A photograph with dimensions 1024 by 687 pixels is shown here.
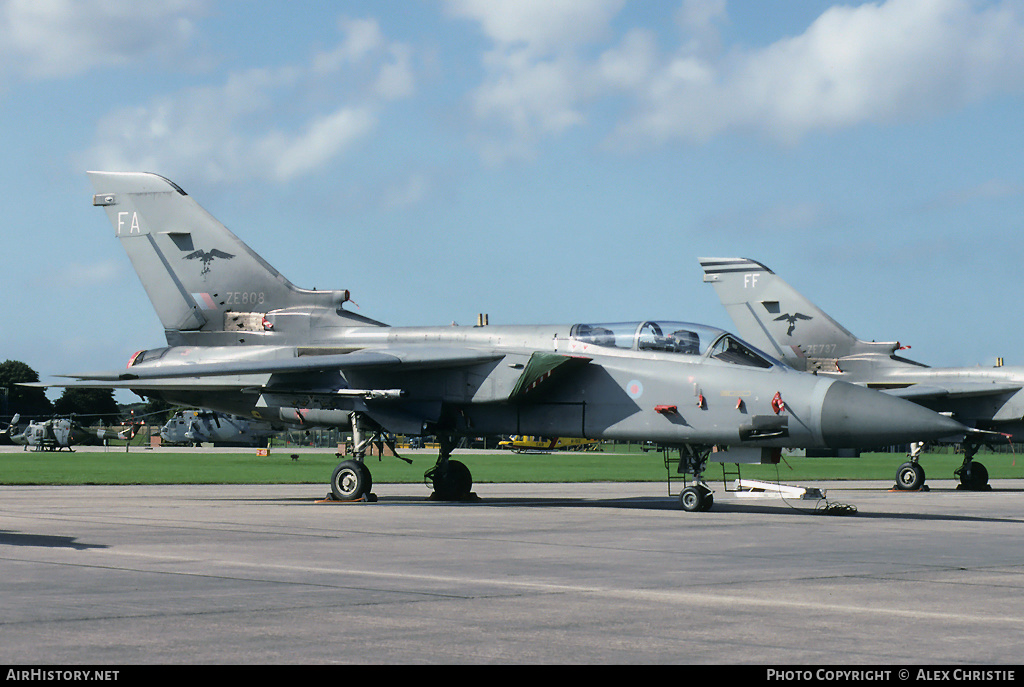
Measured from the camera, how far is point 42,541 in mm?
11820

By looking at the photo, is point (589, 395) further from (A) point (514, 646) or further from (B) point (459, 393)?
(A) point (514, 646)

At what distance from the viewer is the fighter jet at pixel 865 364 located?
3000 cm

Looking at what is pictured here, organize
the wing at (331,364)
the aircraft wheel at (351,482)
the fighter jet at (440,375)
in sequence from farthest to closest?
the aircraft wheel at (351,482), the wing at (331,364), the fighter jet at (440,375)

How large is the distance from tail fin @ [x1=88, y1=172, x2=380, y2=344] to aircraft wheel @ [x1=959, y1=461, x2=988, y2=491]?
56.5 feet

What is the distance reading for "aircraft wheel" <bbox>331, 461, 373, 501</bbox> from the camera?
19672 millimetres

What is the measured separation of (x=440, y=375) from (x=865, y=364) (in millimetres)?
18371

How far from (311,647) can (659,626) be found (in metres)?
2.10

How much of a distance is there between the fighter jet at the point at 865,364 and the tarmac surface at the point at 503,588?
14.1m

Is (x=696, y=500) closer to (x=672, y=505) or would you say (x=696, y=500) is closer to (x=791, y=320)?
(x=672, y=505)

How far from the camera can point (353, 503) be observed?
64.0 feet

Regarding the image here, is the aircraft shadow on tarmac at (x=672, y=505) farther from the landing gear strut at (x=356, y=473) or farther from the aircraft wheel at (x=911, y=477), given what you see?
the aircraft wheel at (x=911, y=477)

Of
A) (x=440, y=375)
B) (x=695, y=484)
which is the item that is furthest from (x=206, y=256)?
(x=695, y=484)

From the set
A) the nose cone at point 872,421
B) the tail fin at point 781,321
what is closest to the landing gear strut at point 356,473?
the nose cone at point 872,421

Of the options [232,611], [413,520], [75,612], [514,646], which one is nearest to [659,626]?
[514,646]
